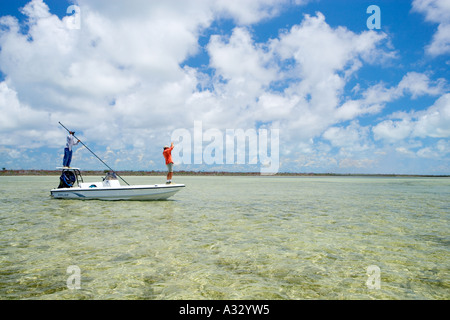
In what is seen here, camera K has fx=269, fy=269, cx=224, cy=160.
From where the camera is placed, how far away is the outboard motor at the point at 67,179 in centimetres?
2030

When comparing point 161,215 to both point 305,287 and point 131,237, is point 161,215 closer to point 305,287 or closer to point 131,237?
point 131,237

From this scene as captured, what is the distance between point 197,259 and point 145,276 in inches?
62.8

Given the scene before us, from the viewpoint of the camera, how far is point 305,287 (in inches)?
215

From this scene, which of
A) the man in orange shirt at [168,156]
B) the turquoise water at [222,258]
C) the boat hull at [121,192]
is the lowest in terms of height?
the turquoise water at [222,258]

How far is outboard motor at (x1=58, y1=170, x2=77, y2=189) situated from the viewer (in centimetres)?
2030

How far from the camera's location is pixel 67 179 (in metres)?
20.5

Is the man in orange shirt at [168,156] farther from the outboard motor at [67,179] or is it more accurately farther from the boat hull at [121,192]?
the outboard motor at [67,179]

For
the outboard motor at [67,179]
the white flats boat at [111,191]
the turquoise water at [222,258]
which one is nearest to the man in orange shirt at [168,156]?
the white flats boat at [111,191]

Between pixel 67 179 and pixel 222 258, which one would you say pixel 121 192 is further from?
pixel 222 258

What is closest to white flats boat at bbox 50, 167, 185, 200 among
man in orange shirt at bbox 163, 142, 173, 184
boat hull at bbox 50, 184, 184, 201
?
boat hull at bbox 50, 184, 184, 201

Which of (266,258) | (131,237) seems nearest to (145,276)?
(266,258)

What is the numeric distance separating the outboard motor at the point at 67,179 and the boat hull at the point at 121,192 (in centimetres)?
76

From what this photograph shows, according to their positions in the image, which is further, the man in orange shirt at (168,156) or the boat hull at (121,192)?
the man in orange shirt at (168,156)

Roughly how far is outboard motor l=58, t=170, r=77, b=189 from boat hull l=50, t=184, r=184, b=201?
29.7 inches
